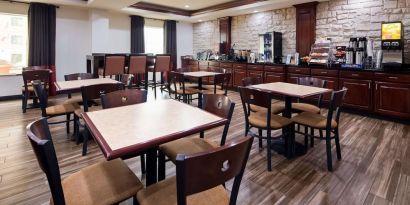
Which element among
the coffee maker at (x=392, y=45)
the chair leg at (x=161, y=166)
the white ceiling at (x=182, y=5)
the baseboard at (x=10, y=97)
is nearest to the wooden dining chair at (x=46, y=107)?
the chair leg at (x=161, y=166)

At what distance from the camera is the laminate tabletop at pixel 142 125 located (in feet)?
4.19

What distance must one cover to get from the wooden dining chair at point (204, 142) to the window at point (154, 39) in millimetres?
7347

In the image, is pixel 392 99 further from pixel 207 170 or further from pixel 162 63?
pixel 162 63

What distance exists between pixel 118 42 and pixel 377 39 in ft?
22.5

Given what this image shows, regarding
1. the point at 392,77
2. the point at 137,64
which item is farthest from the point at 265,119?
the point at 137,64

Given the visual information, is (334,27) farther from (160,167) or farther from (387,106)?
(160,167)

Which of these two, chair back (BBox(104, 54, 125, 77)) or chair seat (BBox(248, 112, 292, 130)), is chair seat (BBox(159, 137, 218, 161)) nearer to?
chair seat (BBox(248, 112, 292, 130))

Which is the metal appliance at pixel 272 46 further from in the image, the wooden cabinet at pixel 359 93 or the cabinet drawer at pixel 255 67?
the wooden cabinet at pixel 359 93

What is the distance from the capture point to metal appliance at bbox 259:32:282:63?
654cm

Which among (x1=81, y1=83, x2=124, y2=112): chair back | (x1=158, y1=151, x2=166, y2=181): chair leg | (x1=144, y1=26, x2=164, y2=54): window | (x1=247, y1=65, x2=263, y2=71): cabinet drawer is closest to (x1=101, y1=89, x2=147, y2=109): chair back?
(x1=81, y1=83, x2=124, y2=112): chair back

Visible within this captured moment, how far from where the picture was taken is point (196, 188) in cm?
99

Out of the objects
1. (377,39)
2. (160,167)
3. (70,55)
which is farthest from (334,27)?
(70,55)

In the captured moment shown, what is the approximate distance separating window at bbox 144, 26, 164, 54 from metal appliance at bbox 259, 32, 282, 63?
13.1 feet

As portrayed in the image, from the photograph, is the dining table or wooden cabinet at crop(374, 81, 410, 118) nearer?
the dining table
